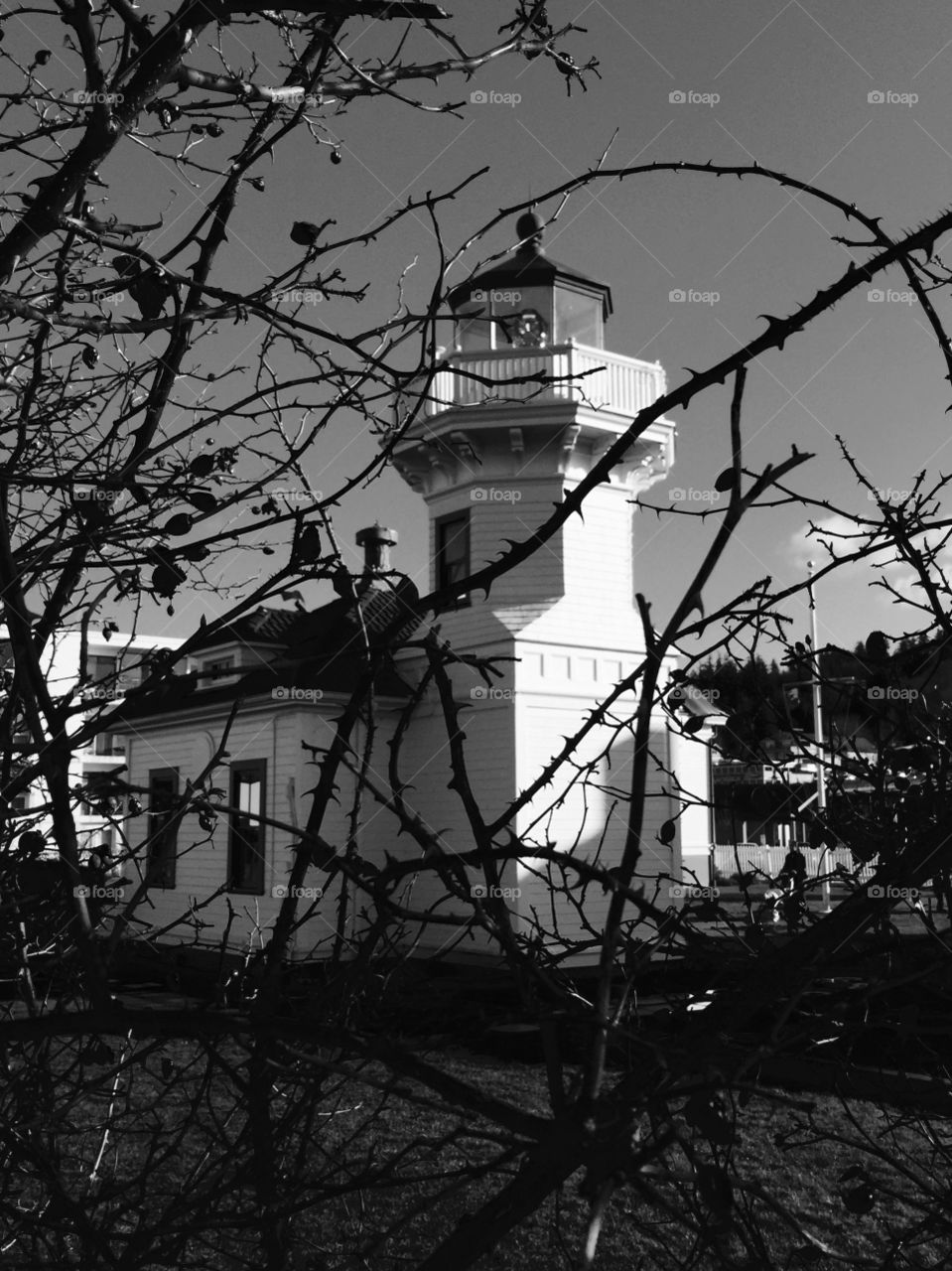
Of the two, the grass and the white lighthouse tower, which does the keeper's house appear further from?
the grass

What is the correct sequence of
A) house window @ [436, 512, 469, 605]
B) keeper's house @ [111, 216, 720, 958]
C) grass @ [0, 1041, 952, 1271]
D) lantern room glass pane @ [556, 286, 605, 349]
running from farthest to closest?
lantern room glass pane @ [556, 286, 605, 349] → house window @ [436, 512, 469, 605] → keeper's house @ [111, 216, 720, 958] → grass @ [0, 1041, 952, 1271]

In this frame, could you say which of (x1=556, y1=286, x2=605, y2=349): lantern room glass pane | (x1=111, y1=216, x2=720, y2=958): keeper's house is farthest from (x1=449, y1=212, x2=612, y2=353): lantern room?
(x1=111, y1=216, x2=720, y2=958): keeper's house

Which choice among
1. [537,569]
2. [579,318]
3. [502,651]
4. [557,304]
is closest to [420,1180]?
[502,651]

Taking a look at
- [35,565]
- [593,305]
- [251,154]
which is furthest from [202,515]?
[593,305]

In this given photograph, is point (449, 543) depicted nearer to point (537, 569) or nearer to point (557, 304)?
point (537, 569)

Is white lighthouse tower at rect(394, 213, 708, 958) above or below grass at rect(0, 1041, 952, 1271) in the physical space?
above

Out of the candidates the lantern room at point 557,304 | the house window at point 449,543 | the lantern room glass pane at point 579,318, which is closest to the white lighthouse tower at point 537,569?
the house window at point 449,543

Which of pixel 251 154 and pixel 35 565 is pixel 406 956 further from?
pixel 251 154

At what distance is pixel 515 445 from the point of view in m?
19.1

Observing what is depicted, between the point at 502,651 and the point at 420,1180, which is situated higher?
the point at 502,651

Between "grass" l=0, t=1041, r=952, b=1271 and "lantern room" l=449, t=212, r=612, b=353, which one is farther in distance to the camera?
"lantern room" l=449, t=212, r=612, b=353

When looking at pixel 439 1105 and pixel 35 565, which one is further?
pixel 35 565

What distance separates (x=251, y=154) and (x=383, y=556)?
64.7 feet

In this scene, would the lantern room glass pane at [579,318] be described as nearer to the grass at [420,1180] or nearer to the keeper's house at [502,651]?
the keeper's house at [502,651]
